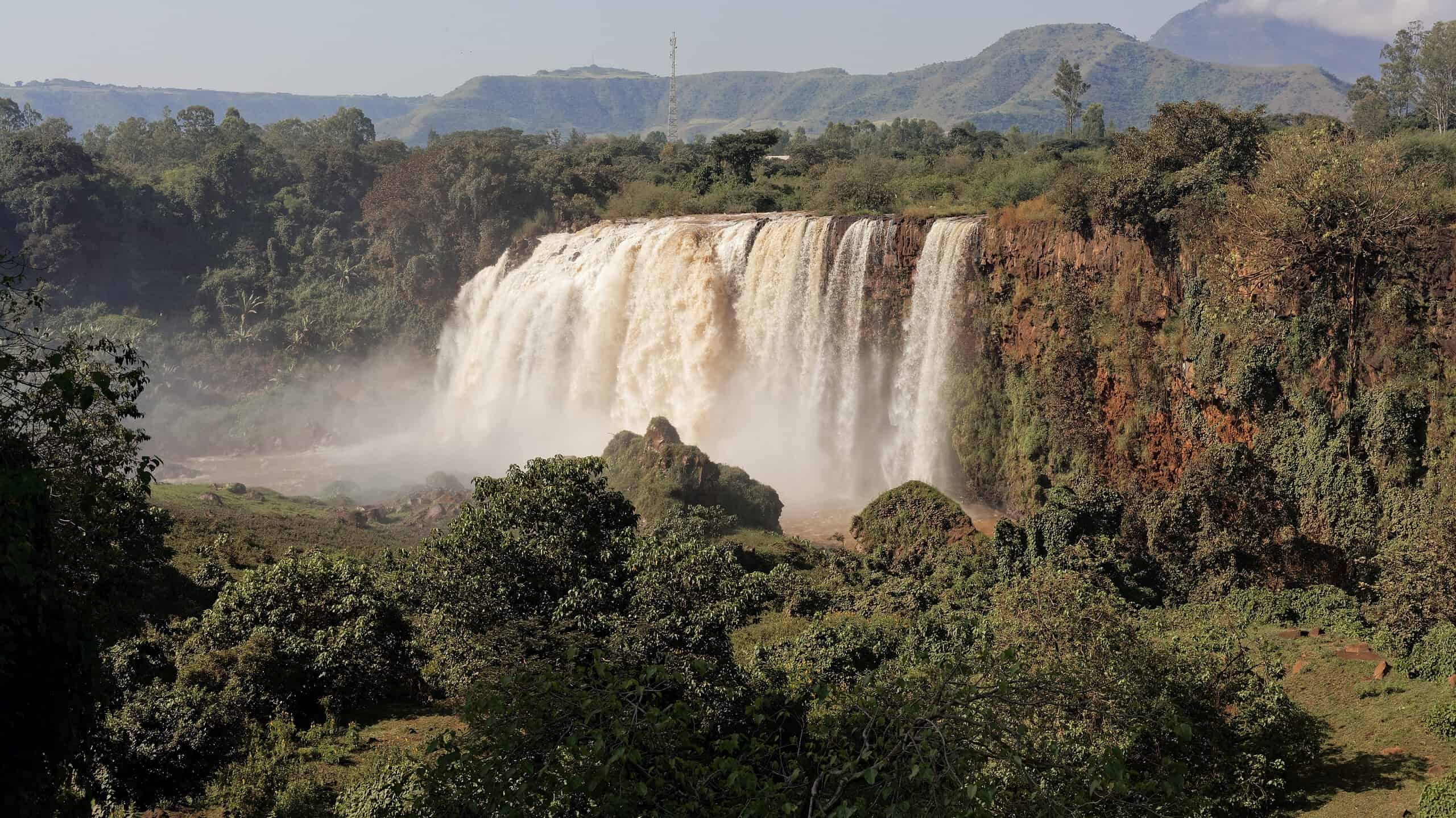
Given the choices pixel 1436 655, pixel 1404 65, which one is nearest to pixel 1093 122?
pixel 1404 65

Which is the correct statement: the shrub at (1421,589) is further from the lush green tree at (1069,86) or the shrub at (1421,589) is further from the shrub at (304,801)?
the lush green tree at (1069,86)

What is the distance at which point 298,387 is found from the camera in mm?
52000

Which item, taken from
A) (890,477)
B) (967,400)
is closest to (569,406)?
(890,477)

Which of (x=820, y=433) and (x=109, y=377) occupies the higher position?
(x=109, y=377)

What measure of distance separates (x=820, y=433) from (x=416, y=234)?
30.2 meters

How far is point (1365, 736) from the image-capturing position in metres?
14.0

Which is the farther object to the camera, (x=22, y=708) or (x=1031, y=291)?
(x=1031, y=291)

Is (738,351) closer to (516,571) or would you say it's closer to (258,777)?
(516,571)

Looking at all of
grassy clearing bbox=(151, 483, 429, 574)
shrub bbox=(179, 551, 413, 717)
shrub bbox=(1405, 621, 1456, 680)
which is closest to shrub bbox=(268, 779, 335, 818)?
shrub bbox=(179, 551, 413, 717)

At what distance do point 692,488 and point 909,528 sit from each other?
661cm

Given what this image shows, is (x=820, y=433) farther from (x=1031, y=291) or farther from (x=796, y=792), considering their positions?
(x=796, y=792)

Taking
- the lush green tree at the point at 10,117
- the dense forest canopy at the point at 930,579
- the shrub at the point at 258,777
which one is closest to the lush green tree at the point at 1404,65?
the dense forest canopy at the point at 930,579

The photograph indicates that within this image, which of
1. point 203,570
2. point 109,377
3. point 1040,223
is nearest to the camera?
point 109,377

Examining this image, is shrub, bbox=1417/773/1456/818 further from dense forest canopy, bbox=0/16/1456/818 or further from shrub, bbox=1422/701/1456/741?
shrub, bbox=1422/701/1456/741
